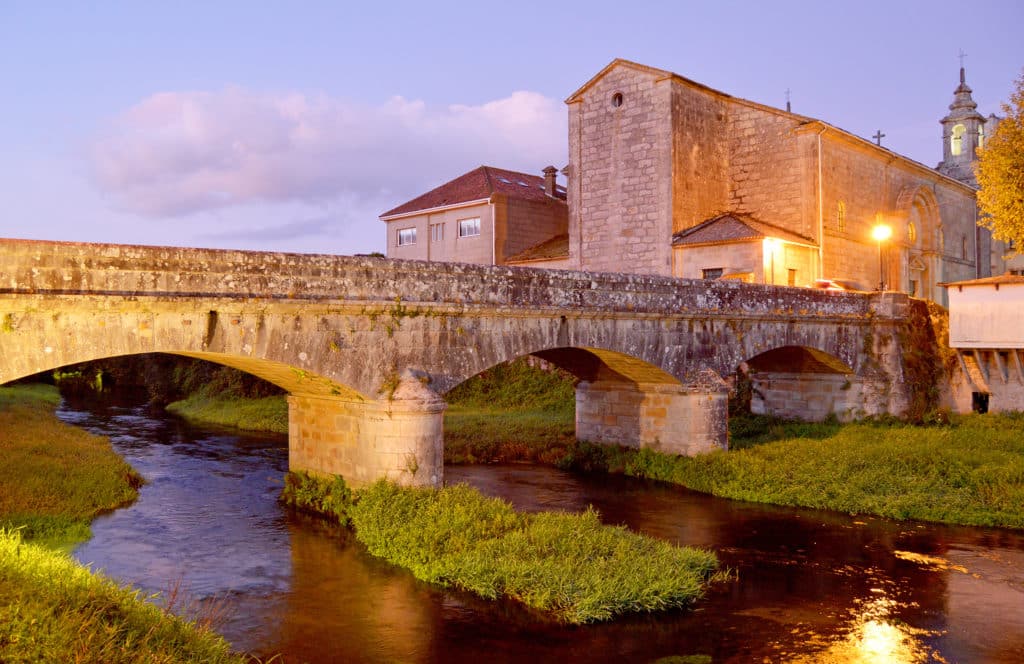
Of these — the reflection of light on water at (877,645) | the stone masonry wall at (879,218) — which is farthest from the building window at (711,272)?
the reflection of light on water at (877,645)

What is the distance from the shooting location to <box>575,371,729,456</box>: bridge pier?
19578mm

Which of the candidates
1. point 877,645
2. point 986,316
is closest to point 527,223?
point 986,316

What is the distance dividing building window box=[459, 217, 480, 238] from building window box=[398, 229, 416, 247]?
3.39m

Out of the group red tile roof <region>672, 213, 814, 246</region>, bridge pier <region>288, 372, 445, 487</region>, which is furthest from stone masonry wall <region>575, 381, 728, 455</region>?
red tile roof <region>672, 213, 814, 246</region>

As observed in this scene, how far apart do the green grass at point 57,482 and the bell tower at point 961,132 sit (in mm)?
48451

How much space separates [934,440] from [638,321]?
813 centimetres

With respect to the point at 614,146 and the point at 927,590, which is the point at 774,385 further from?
the point at 927,590

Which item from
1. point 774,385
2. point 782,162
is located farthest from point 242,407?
point 782,162

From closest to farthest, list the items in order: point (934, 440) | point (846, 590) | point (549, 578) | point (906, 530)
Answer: point (549, 578) < point (846, 590) < point (906, 530) < point (934, 440)

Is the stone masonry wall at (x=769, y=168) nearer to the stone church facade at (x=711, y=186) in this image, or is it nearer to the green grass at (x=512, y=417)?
the stone church facade at (x=711, y=186)

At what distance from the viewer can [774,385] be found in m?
25.3

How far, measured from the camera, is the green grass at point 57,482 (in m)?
Result: 13.8

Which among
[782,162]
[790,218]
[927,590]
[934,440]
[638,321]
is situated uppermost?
[782,162]

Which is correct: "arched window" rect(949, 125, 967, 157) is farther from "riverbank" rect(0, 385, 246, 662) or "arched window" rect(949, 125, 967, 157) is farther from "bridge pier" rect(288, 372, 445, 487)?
"riverbank" rect(0, 385, 246, 662)
